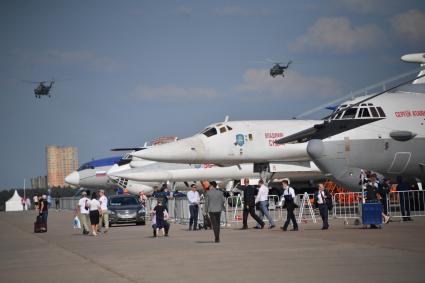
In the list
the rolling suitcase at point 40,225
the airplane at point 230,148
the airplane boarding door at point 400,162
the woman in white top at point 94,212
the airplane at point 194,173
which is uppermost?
the airplane at point 230,148

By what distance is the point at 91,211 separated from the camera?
29.2 meters

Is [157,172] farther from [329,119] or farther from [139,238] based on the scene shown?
[139,238]

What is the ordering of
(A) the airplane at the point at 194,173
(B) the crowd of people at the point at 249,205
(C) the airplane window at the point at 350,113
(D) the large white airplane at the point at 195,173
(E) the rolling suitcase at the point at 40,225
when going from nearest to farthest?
(B) the crowd of people at the point at 249,205 → (C) the airplane window at the point at 350,113 → (E) the rolling suitcase at the point at 40,225 → (D) the large white airplane at the point at 195,173 → (A) the airplane at the point at 194,173

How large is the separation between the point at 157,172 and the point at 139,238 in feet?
89.2

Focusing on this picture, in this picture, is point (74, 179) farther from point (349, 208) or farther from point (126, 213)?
point (349, 208)

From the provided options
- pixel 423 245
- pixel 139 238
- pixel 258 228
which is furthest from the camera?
pixel 258 228

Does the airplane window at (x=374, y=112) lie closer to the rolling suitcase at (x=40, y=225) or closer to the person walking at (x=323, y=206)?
the person walking at (x=323, y=206)

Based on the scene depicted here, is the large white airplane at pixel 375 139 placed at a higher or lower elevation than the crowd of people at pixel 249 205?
higher

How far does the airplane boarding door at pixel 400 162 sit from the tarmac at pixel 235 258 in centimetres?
581

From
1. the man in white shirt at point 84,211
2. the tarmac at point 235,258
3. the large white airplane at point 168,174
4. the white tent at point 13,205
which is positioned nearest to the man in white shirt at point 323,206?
the tarmac at point 235,258

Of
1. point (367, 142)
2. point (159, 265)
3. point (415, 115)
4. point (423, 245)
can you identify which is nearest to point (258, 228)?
point (367, 142)

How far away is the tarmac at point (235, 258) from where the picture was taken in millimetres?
13366

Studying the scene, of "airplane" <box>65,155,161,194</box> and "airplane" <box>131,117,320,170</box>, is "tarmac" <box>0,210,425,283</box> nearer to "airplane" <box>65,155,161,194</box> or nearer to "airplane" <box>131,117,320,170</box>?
"airplane" <box>131,117,320,170</box>

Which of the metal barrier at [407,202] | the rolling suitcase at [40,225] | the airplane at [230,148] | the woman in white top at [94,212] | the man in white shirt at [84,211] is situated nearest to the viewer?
the metal barrier at [407,202]
